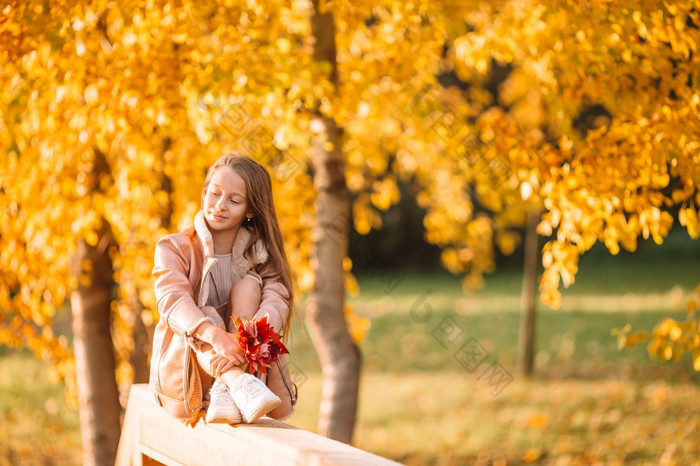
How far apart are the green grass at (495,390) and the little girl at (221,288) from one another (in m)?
0.70

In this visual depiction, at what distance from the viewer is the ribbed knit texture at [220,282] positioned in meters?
2.63

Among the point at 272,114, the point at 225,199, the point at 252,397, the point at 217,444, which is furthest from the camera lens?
the point at 272,114

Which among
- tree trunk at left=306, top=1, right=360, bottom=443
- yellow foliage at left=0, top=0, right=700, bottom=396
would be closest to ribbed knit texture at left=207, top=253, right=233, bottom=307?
yellow foliage at left=0, top=0, right=700, bottom=396

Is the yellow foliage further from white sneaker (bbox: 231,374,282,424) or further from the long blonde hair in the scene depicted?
white sneaker (bbox: 231,374,282,424)

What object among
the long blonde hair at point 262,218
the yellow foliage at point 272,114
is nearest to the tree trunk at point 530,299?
the yellow foliage at point 272,114

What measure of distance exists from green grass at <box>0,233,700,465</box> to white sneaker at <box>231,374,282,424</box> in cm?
97

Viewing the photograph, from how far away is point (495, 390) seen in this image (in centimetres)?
730

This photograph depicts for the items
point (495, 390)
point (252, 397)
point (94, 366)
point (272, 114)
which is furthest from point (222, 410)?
point (495, 390)

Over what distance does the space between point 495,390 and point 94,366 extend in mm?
4121

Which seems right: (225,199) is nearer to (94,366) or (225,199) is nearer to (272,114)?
(272,114)

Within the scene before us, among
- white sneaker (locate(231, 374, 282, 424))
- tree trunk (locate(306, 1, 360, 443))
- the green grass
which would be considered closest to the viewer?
white sneaker (locate(231, 374, 282, 424))

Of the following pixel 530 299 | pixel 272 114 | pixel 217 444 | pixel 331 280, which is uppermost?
pixel 272 114

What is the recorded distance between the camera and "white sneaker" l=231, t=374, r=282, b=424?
2.31 m

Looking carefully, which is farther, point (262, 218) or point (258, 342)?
point (262, 218)
